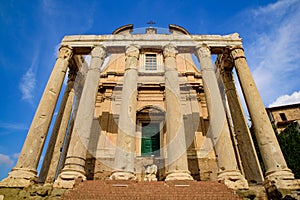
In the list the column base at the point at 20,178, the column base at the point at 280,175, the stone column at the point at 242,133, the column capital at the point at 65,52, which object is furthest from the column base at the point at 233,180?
the column capital at the point at 65,52

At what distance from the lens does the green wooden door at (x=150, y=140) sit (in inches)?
593

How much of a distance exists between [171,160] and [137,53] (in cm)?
717

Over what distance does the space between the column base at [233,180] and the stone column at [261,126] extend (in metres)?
1.08

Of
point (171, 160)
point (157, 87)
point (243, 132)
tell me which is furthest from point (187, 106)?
point (171, 160)

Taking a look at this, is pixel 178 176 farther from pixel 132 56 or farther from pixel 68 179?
pixel 132 56

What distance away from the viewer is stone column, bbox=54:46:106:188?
29.0 ft

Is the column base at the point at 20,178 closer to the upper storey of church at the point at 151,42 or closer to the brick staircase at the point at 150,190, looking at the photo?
the brick staircase at the point at 150,190

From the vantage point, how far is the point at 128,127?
34.4 feet

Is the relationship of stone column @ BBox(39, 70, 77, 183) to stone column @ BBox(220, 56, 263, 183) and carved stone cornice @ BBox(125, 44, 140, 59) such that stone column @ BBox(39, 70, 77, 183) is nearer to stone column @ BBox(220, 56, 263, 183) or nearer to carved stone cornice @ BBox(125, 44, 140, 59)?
carved stone cornice @ BBox(125, 44, 140, 59)

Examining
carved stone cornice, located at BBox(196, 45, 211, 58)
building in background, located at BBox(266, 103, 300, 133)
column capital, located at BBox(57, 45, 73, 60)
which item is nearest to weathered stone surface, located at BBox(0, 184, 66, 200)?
column capital, located at BBox(57, 45, 73, 60)

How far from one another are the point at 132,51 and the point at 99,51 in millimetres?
2111

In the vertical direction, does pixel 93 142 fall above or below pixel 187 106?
below

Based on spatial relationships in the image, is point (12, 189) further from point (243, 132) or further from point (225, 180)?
point (243, 132)

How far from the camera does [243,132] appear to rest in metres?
12.9
